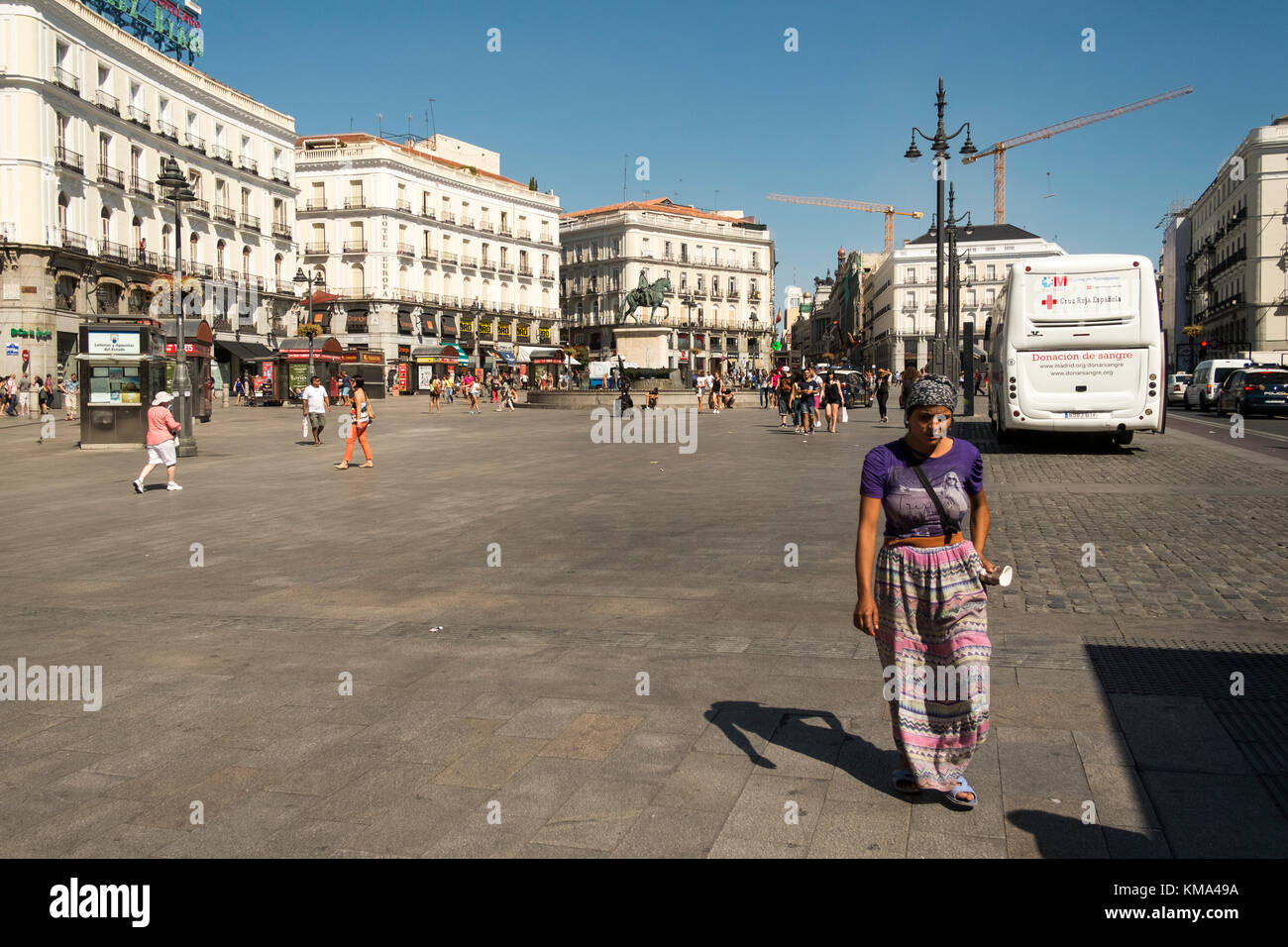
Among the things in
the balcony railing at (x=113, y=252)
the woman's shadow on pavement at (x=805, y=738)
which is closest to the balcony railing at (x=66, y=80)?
the balcony railing at (x=113, y=252)

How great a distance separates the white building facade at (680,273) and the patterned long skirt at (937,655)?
3481 inches

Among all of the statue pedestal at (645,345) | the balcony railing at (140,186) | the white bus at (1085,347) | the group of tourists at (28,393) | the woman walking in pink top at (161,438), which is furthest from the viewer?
the statue pedestal at (645,345)

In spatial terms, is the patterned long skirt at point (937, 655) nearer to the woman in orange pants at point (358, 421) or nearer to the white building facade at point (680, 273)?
the woman in orange pants at point (358, 421)

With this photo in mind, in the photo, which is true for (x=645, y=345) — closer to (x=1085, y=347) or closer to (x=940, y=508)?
(x=1085, y=347)

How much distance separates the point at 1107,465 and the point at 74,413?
106 ft

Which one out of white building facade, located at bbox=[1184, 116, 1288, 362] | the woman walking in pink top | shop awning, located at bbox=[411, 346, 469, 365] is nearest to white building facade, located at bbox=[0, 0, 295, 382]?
shop awning, located at bbox=[411, 346, 469, 365]

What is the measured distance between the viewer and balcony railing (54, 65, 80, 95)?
40469 millimetres

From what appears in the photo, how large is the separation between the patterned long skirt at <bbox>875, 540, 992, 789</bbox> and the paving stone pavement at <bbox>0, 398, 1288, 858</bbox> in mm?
211

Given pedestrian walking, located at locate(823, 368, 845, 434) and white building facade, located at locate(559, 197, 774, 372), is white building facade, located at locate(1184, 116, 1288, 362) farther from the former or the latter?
pedestrian walking, located at locate(823, 368, 845, 434)

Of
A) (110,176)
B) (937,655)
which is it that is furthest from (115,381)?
(110,176)

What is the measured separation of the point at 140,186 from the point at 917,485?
49.9m

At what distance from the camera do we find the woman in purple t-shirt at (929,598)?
3.89 metres
